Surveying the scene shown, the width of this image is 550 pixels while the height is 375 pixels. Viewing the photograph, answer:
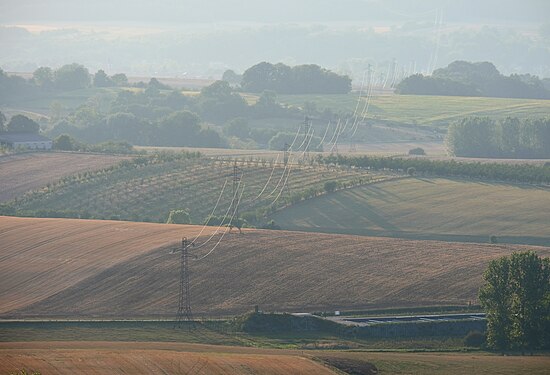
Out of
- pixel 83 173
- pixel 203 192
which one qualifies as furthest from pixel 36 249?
pixel 83 173

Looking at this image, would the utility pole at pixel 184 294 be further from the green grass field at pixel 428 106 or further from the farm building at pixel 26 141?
the green grass field at pixel 428 106

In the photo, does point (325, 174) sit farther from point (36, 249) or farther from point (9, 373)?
point (9, 373)

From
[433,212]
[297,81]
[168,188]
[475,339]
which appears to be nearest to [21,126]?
[168,188]

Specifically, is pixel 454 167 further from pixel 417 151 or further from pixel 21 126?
pixel 21 126

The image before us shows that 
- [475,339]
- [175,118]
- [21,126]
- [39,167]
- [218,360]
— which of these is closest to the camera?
[218,360]

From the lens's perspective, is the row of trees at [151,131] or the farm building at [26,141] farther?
the row of trees at [151,131]

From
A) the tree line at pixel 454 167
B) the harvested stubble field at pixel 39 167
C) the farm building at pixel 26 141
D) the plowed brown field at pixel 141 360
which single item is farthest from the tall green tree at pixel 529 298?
the farm building at pixel 26 141
